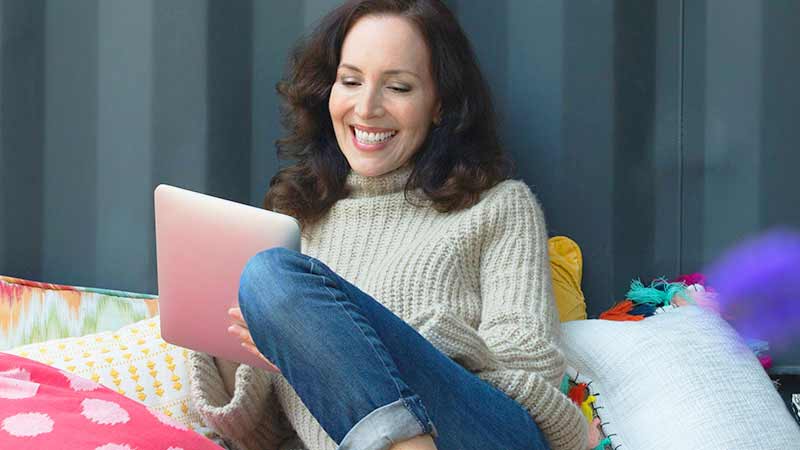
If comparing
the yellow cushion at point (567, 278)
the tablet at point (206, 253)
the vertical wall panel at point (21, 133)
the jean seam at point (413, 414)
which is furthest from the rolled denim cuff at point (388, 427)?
the vertical wall panel at point (21, 133)

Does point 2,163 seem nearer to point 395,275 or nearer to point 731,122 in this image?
point 395,275

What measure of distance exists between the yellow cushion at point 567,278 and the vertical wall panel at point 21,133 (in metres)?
0.96

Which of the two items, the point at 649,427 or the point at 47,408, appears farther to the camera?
the point at 649,427

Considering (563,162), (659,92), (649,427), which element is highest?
(659,92)

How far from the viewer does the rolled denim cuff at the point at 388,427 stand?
1278 mm

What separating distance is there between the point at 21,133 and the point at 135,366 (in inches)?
27.0

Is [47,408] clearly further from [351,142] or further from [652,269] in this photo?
[652,269]

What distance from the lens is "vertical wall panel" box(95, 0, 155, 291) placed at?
86.7 inches

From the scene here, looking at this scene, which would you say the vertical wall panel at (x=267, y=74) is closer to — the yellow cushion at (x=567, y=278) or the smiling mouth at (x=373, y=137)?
the smiling mouth at (x=373, y=137)

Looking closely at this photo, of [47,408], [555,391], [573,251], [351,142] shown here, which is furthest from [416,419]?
[573,251]

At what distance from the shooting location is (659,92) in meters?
2.18

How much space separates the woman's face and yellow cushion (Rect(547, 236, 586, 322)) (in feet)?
1.05

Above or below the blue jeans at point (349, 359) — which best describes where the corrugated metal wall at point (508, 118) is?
above

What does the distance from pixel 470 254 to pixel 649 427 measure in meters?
0.36
